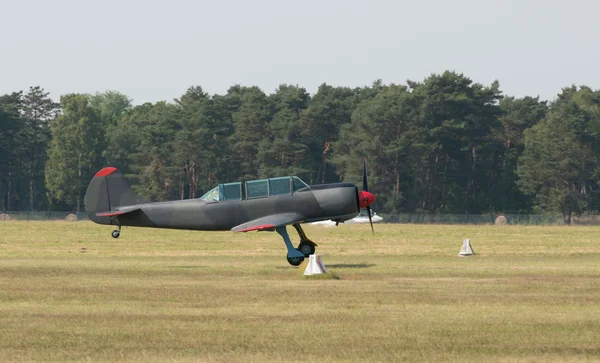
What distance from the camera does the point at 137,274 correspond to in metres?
29.4

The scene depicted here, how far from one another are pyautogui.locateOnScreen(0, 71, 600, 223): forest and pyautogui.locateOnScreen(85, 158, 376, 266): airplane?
254 ft

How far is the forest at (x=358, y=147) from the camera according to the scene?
386ft

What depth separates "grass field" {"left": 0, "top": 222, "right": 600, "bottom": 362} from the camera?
14812 mm

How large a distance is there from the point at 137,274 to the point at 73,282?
3331 mm

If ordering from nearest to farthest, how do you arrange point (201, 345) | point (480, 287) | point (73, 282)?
point (201, 345) → point (480, 287) → point (73, 282)

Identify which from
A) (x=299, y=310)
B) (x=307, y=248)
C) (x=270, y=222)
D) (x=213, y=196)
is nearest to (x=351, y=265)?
(x=307, y=248)

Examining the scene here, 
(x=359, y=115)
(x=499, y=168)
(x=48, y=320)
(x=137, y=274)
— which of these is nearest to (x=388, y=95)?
(x=359, y=115)

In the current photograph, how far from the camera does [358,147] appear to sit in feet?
383

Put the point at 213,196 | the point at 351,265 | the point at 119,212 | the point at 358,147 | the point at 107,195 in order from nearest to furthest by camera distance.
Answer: the point at 351,265
the point at 213,196
the point at 119,212
the point at 107,195
the point at 358,147

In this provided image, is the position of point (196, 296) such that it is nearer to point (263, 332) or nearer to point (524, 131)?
point (263, 332)

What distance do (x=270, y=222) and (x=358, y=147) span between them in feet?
277

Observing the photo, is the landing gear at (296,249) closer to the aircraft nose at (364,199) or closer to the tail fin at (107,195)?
the aircraft nose at (364,199)

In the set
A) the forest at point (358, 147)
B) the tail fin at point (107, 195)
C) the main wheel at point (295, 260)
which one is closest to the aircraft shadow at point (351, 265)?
the main wheel at point (295, 260)

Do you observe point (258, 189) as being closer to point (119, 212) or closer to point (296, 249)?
point (296, 249)
